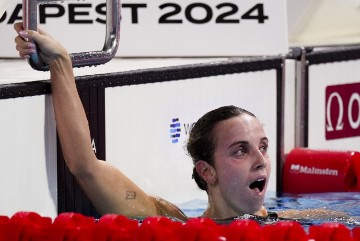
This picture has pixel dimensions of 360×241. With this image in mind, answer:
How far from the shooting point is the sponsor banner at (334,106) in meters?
4.38

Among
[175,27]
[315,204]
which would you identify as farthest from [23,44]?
[315,204]

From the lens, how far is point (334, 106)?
4.44 meters

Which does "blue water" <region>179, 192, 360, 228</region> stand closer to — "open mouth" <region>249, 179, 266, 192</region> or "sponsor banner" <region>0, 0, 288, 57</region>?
"open mouth" <region>249, 179, 266, 192</region>

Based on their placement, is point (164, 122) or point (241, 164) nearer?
point (241, 164)

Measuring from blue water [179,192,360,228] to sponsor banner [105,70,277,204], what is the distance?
58mm

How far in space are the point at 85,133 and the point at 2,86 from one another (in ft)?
0.81

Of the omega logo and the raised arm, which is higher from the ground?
the raised arm

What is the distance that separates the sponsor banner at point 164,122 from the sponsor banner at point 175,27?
0.51 feet

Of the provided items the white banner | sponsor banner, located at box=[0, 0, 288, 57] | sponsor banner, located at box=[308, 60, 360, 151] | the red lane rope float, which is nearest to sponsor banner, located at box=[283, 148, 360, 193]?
sponsor banner, located at box=[308, 60, 360, 151]

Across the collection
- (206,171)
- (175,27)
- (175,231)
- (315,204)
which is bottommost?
(315,204)

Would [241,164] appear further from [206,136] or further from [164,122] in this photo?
[164,122]

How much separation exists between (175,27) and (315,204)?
0.77 metres

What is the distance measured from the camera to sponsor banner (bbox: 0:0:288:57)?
13.2 ft

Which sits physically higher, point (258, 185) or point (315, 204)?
point (258, 185)
